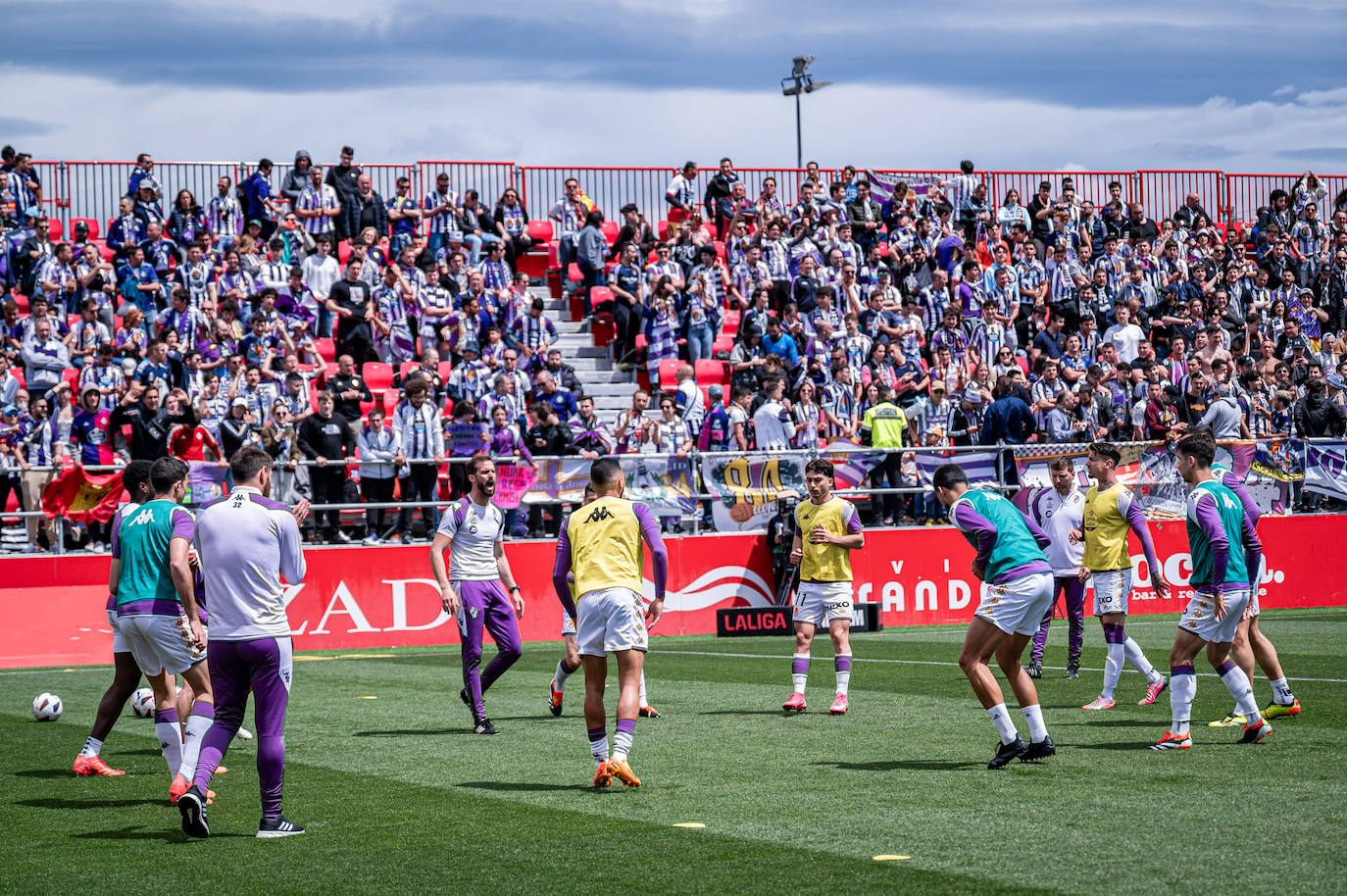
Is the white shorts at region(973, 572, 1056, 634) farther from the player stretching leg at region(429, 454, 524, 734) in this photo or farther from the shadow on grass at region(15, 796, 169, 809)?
the shadow on grass at region(15, 796, 169, 809)

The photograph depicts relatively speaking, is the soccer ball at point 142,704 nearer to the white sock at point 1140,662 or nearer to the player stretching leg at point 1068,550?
the player stretching leg at point 1068,550

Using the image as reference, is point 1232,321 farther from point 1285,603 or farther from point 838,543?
point 838,543

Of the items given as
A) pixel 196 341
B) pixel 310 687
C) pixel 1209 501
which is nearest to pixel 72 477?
pixel 196 341

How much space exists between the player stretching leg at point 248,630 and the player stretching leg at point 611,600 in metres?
1.99

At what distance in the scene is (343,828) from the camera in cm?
848

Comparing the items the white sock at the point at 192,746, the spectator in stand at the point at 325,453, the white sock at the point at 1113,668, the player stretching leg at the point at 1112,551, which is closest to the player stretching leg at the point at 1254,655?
the white sock at the point at 1113,668

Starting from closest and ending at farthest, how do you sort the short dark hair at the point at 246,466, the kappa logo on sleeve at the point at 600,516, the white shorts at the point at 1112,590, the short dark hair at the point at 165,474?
the short dark hair at the point at 246,466, the short dark hair at the point at 165,474, the kappa logo on sleeve at the point at 600,516, the white shorts at the point at 1112,590

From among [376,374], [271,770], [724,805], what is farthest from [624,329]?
[271,770]

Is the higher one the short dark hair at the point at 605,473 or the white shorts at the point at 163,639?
the short dark hair at the point at 605,473

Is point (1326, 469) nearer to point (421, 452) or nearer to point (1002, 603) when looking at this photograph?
point (421, 452)

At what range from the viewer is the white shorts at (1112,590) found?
45.9 ft

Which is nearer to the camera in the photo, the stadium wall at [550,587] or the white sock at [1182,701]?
the white sock at [1182,701]

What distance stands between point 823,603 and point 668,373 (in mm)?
12346

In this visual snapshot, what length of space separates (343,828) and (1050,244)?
23.9 m
